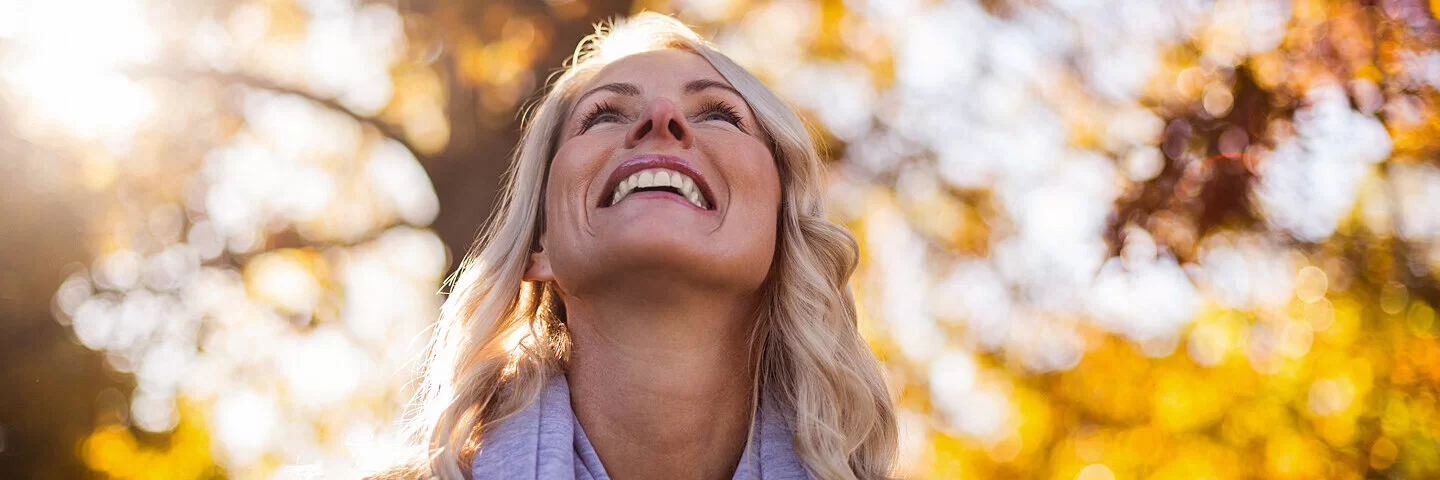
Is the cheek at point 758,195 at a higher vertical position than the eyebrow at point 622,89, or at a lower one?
lower

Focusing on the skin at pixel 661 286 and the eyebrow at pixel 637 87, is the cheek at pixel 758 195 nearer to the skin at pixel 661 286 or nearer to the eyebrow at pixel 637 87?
the skin at pixel 661 286

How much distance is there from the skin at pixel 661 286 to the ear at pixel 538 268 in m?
0.12

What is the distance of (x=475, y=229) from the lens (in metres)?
4.55

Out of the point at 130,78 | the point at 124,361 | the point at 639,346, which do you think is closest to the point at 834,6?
the point at 130,78

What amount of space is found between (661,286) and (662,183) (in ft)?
0.80

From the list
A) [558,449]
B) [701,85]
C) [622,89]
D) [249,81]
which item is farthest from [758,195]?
[249,81]

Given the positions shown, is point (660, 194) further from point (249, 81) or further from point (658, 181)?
point (249, 81)

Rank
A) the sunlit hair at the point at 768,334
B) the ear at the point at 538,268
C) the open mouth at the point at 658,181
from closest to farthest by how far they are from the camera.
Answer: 1. the open mouth at the point at 658,181
2. the sunlit hair at the point at 768,334
3. the ear at the point at 538,268

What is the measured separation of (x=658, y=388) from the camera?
2533 millimetres

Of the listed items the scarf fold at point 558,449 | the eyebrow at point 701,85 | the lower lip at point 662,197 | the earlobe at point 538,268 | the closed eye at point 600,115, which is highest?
the eyebrow at point 701,85

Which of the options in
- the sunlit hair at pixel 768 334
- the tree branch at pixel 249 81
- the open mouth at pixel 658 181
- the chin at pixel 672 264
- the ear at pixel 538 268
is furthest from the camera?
the tree branch at pixel 249 81

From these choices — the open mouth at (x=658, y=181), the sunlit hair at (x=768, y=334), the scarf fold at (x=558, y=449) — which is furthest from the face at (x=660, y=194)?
the scarf fold at (x=558, y=449)

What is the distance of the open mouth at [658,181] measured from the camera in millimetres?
2492

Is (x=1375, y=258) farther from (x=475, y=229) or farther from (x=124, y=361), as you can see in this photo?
(x=124, y=361)
